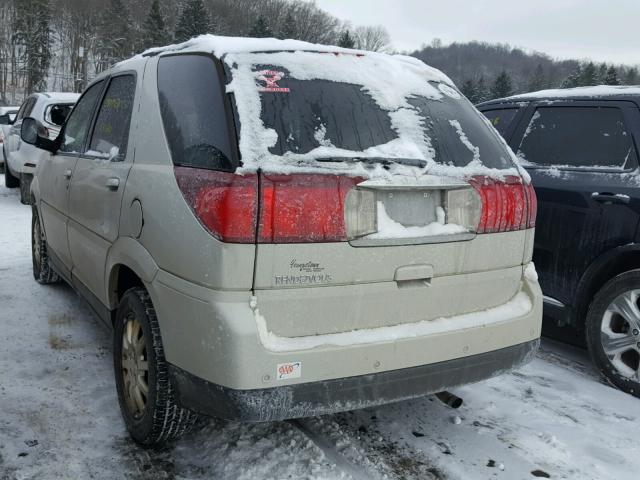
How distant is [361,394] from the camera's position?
2.25 m

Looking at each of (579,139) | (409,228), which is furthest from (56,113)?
(409,228)

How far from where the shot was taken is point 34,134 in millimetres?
4254

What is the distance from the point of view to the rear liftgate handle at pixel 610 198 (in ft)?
11.6

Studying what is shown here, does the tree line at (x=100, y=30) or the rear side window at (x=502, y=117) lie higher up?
the tree line at (x=100, y=30)

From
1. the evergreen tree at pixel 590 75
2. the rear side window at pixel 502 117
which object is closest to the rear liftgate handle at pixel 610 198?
the rear side window at pixel 502 117

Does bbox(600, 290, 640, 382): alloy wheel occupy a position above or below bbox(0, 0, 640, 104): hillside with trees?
below

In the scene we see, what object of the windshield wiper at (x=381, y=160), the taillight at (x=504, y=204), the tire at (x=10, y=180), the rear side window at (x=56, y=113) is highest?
the rear side window at (x=56, y=113)

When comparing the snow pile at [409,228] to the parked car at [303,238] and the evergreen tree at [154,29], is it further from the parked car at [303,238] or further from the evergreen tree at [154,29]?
the evergreen tree at [154,29]

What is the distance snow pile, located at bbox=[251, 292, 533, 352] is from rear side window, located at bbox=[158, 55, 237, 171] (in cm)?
61

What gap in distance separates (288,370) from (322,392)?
0.17 metres

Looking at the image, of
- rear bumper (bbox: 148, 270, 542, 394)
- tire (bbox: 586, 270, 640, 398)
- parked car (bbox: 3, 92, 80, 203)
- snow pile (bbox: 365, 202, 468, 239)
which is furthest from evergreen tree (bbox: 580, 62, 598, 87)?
rear bumper (bbox: 148, 270, 542, 394)

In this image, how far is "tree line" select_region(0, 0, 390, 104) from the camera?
6266 cm

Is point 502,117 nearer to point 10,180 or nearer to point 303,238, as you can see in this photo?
point 303,238

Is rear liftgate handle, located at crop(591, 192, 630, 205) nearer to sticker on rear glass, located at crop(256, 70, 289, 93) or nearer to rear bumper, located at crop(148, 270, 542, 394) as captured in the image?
rear bumper, located at crop(148, 270, 542, 394)
